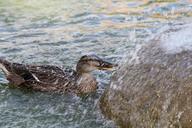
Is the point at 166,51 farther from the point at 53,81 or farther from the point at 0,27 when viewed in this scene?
the point at 0,27

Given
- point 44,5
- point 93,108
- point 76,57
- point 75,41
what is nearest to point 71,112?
point 93,108

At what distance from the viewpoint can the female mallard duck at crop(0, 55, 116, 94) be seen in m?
9.41

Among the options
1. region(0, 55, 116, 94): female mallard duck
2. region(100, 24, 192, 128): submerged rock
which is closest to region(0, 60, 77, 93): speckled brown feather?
region(0, 55, 116, 94): female mallard duck

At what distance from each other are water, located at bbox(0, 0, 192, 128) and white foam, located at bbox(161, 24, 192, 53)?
0.60 meters

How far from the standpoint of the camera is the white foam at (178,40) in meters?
6.85

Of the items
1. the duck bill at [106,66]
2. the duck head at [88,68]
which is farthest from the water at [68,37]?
the duck bill at [106,66]

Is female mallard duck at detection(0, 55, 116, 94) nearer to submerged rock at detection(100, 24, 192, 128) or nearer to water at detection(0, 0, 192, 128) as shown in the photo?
water at detection(0, 0, 192, 128)

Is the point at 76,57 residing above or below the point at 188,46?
below

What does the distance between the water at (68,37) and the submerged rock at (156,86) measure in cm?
38

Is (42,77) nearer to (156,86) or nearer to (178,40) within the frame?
(178,40)

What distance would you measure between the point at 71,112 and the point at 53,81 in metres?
1.53

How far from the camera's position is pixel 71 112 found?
8.11 metres

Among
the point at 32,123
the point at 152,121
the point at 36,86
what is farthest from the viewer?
the point at 36,86

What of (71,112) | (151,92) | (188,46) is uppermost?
(188,46)
